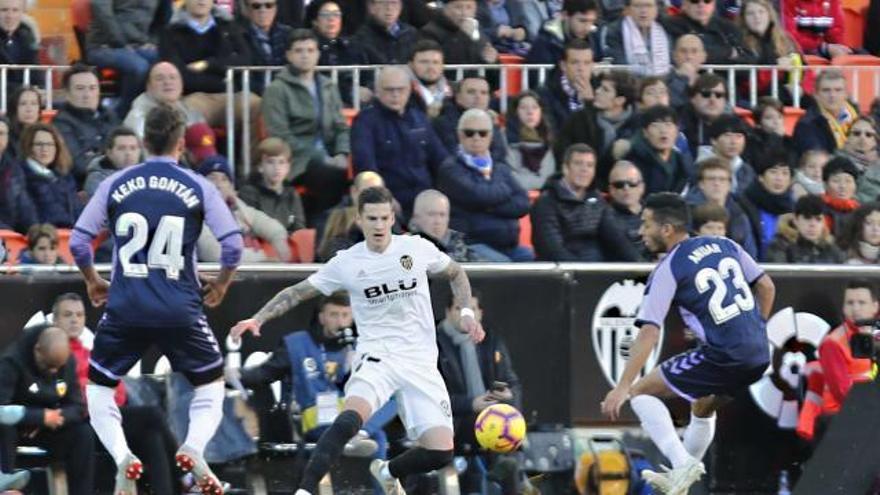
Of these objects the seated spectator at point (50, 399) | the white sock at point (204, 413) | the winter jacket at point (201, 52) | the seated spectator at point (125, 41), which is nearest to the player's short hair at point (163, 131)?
the white sock at point (204, 413)

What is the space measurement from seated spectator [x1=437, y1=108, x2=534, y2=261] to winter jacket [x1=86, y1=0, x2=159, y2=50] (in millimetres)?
2831

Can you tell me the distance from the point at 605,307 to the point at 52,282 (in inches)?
144

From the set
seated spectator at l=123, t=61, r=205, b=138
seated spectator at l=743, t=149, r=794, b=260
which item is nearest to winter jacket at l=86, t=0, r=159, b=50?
seated spectator at l=123, t=61, r=205, b=138

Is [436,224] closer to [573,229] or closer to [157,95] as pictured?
[573,229]

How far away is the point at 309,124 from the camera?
1819 cm

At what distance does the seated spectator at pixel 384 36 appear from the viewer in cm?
1933

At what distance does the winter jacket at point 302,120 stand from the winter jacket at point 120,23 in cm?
129

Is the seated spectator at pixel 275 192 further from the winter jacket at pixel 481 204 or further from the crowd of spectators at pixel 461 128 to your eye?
the winter jacket at pixel 481 204

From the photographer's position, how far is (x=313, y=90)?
18.3 meters

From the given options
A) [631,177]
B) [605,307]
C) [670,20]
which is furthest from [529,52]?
[605,307]

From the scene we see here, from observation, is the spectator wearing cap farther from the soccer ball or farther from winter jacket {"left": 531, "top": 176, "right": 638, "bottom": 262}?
the soccer ball

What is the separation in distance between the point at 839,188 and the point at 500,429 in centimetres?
475

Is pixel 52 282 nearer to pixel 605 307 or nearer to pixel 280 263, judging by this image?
pixel 280 263

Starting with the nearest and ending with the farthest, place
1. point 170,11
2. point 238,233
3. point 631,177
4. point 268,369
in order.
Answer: point 238,233, point 268,369, point 631,177, point 170,11
